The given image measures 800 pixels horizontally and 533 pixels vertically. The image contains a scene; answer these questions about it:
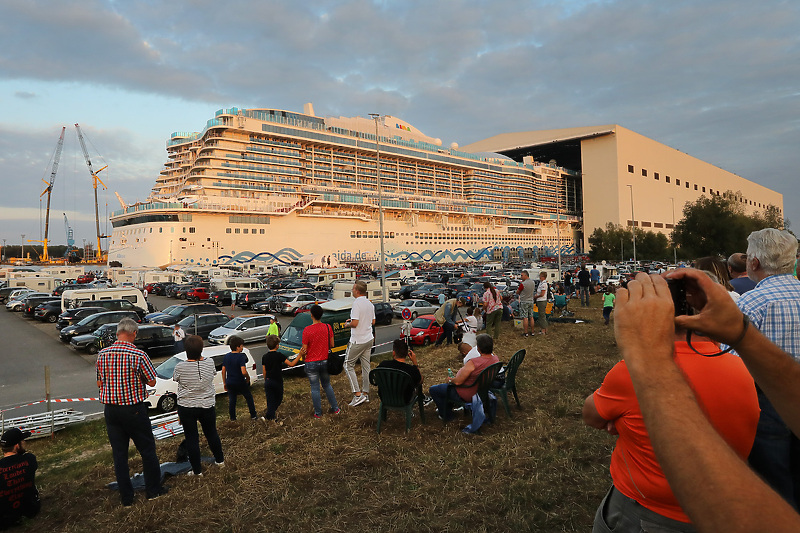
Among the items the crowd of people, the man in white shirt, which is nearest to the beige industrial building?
the man in white shirt

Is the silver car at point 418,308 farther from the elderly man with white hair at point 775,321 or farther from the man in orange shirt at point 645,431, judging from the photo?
the man in orange shirt at point 645,431

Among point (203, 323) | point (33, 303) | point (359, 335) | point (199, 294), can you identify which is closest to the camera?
point (359, 335)

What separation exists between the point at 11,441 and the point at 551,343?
10197 mm

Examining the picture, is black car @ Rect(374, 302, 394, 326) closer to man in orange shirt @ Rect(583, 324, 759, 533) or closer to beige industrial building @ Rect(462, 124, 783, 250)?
man in orange shirt @ Rect(583, 324, 759, 533)

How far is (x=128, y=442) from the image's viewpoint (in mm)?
4316

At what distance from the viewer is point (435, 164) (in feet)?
266

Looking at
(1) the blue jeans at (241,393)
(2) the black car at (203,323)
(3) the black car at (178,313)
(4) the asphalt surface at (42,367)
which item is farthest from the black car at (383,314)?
(1) the blue jeans at (241,393)

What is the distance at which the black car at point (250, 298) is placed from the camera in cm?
2588

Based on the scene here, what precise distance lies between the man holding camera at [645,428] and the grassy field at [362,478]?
5.77 ft

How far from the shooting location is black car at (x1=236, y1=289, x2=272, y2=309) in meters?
25.9

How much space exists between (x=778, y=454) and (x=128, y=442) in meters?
5.02

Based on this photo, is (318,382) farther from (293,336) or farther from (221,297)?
(221,297)

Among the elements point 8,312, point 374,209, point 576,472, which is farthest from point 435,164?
point 576,472

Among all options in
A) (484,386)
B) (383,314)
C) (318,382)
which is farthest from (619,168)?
(318,382)
